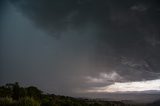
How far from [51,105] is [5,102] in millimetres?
8796

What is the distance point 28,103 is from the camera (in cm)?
1680

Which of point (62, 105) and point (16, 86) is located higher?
point (16, 86)

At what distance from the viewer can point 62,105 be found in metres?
32.2

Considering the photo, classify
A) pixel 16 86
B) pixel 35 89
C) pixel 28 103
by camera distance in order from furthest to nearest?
pixel 35 89 → pixel 16 86 → pixel 28 103

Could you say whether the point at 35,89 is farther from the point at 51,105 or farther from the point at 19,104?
the point at 19,104

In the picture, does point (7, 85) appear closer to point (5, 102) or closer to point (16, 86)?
point (16, 86)

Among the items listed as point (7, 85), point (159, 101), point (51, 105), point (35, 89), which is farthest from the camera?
point (159, 101)

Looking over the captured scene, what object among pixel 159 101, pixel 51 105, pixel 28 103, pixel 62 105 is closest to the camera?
pixel 28 103

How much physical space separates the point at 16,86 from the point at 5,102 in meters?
23.2

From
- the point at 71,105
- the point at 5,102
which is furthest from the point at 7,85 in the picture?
the point at 5,102

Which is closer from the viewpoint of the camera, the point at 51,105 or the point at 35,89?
the point at 51,105

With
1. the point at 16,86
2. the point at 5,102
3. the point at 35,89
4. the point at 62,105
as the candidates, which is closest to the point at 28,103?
the point at 5,102

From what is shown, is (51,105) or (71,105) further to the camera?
(71,105)

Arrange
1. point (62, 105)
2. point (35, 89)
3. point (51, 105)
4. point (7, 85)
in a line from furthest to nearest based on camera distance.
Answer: point (35, 89) → point (7, 85) → point (62, 105) → point (51, 105)
